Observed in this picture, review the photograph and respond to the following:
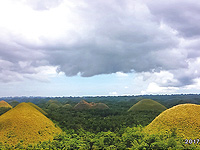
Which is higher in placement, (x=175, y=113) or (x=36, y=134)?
(x=175, y=113)

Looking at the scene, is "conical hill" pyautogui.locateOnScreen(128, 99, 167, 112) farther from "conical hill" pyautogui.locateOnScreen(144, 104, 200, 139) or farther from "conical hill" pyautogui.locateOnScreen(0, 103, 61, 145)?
"conical hill" pyautogui.locateOnScreen(0, 103, 61, 145)

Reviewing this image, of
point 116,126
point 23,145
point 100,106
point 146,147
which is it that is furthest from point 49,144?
point 100,106

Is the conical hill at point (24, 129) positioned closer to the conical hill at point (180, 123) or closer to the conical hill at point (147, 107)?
the conical hill at point (180, 123)

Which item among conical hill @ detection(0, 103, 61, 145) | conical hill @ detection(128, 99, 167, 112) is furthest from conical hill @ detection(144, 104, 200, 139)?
conical hill @ detection(128, 99, 167, 112)

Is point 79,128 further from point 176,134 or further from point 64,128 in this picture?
point 176,134

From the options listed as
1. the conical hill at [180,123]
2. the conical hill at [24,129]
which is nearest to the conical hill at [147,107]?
the conical hill at [180,123]

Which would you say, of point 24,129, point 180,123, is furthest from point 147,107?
point 24,129

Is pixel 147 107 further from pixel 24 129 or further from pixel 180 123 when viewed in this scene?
pixel 24 129
